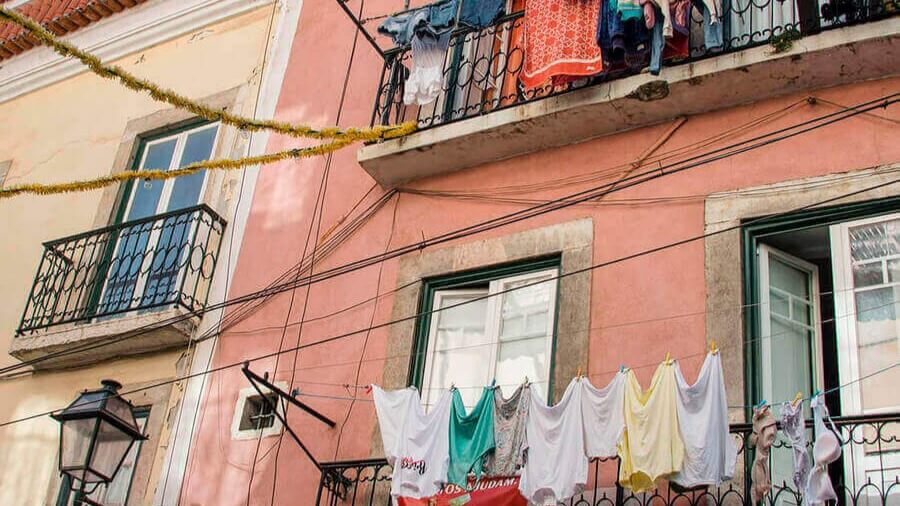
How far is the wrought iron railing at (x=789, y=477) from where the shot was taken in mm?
6211

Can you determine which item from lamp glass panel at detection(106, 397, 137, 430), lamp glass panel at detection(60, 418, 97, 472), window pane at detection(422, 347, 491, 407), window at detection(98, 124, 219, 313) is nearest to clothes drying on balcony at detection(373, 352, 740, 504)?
window pane at detection(422, 347, 491, 407)

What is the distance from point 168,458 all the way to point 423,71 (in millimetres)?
3547

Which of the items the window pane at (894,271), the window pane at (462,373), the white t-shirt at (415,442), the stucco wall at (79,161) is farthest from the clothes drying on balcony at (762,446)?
the stucco wall at (79,161)

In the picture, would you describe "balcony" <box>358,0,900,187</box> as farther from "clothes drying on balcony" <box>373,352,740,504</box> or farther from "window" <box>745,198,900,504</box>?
"clothes drying on balcony" <box>373,352,740,504</box>

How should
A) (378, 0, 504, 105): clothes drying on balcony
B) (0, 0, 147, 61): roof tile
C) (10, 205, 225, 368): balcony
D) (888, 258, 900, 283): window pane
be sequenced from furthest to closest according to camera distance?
1. (0, 0, 147, 61): roof tile
2. (10, 205, 225, 368): balcony
3. (378, 0, 504, 105): clothes drying on balcony
4. (888, 258, 900, 283): window pane

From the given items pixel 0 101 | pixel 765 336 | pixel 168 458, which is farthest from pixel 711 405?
pixel 0 101

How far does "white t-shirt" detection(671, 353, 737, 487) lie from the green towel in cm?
121

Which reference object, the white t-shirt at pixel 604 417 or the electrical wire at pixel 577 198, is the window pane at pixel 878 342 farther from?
the white t-shirt at pixel 604 417

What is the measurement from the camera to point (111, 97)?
12180mm

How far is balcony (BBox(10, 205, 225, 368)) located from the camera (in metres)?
9.71

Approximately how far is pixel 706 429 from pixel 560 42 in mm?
3181

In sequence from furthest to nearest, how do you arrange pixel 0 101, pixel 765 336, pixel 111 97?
1. pixel 0 101
2. pixel 111 97
3. pixel 765 336

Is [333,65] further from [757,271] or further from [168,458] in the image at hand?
[757,271]

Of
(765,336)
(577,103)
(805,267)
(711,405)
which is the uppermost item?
(577,103)
